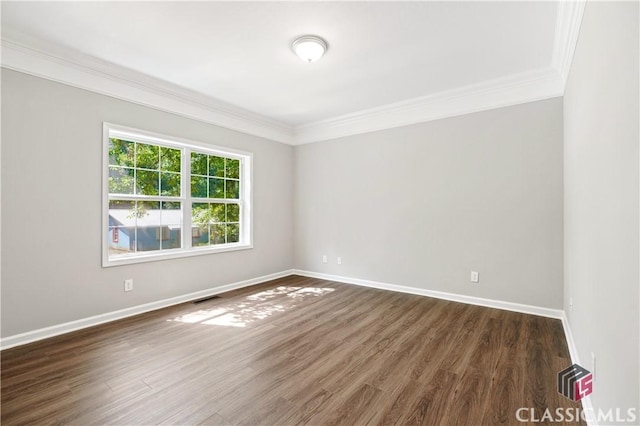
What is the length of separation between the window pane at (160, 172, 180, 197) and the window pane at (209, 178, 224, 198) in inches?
20.2

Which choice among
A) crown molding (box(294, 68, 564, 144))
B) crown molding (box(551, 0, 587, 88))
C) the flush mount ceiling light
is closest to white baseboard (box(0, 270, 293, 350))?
crown molding (box(294, 68, 564, 144))

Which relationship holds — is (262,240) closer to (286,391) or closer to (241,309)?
(241,309)

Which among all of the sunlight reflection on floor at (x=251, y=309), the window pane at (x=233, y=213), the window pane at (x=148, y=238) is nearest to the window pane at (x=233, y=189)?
the window pane at (x=233, y=213)

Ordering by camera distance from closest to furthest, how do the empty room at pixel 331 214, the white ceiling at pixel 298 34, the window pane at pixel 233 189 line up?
1. the empty room at pixel 331 214
2. the white ceiling at pixel 298 34
3. the window pane at pixel 233 189

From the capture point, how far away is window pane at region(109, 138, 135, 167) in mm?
3395

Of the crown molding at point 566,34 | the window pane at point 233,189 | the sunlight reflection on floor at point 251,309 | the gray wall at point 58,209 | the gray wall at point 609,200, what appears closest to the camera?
the gray wall at point 609,200

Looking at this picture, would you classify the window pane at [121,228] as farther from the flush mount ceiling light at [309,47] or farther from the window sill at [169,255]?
the flush mount ceiling light at [309,47]

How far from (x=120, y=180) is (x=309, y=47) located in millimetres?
2591

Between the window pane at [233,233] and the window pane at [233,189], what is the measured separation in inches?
18.6

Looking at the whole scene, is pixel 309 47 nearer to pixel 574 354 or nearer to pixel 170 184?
pixel 170 184

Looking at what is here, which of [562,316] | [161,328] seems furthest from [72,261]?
[562,316]

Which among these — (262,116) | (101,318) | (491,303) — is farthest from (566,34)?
(101,318)

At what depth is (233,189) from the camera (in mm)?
4762

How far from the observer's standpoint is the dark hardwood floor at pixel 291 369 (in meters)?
1.80
